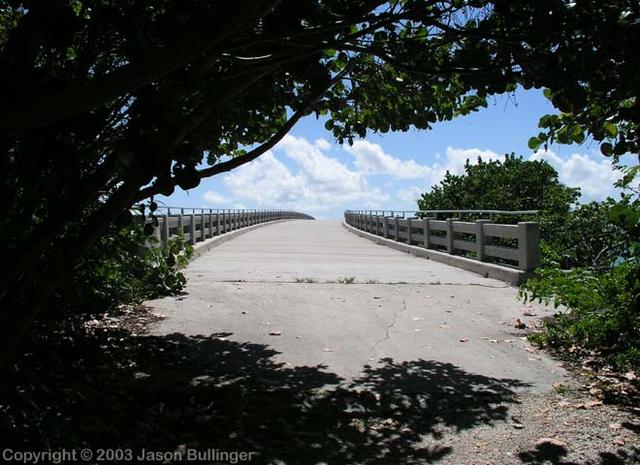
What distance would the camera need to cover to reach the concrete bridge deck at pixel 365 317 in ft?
21.4

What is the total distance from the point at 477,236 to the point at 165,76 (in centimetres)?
1046

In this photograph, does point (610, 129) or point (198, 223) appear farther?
point (198, 223)

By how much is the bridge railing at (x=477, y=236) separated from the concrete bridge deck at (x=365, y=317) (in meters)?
0.63

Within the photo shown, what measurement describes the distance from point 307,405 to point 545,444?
1.83m

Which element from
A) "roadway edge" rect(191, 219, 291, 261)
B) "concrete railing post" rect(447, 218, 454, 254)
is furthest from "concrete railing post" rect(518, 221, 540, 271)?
"roadway edge" rect(191, 219, 291, 261)

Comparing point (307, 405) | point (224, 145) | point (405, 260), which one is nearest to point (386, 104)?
point (224, 145)

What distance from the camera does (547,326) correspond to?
7352 millimetres

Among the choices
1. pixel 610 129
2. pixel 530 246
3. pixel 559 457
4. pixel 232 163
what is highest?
pixel 610 129

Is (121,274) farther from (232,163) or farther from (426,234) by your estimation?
(426,234)

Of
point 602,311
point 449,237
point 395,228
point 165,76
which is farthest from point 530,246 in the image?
point 395,228

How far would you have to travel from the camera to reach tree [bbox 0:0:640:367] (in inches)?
116

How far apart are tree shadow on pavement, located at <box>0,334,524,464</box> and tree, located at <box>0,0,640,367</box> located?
3.07ft

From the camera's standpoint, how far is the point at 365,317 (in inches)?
338

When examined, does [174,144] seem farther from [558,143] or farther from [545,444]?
[558,143]
